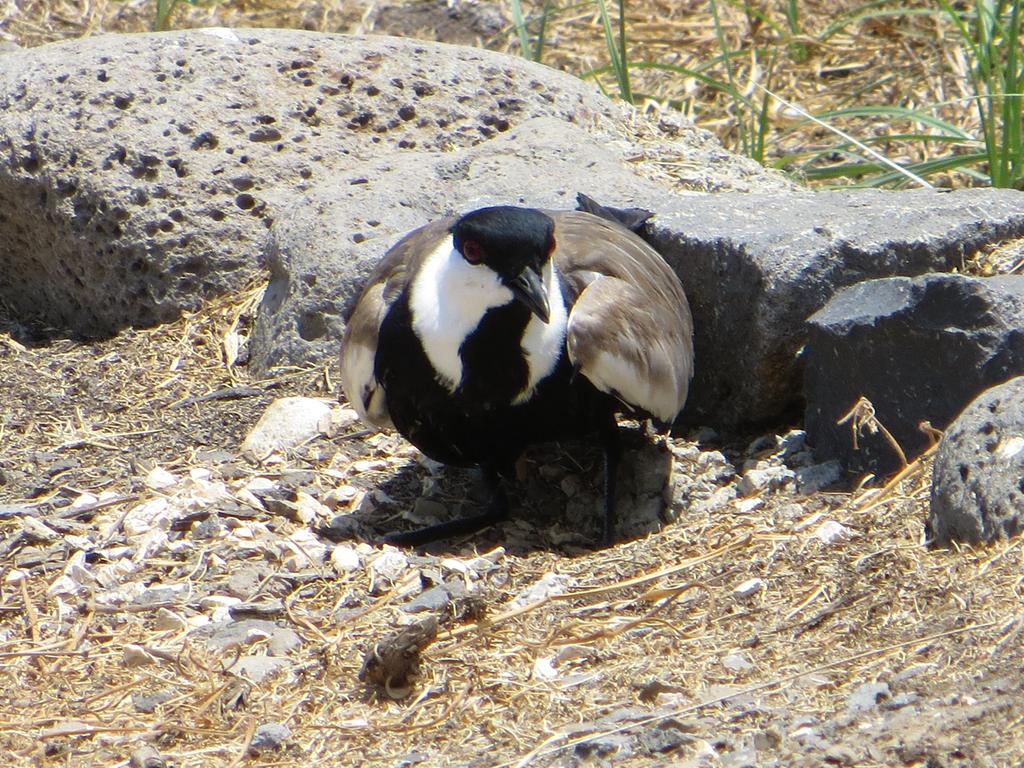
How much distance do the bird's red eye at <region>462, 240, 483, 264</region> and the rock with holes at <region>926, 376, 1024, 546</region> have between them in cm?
115

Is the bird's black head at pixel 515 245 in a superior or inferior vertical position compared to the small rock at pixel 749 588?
superior

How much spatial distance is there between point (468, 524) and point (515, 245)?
2.65ft

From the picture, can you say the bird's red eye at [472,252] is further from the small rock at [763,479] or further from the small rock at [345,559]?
the small rock at [763,479]

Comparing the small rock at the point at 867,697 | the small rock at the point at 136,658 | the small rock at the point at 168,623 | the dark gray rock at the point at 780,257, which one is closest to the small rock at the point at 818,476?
the dark gray rock at the point at 780,257

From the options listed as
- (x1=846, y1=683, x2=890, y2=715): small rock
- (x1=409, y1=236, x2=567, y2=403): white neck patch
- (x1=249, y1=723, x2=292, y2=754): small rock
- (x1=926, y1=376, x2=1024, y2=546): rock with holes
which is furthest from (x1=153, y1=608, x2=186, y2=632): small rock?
(x1=926, y1=376, x2=1024, y2=546): rock with holes

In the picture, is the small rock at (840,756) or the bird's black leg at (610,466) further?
the bird's black leg at (610,466)

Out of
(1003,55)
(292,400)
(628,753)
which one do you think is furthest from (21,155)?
(1003,55)

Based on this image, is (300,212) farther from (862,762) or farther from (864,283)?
(862,762)

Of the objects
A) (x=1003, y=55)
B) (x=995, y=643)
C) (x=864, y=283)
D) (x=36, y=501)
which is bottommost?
(x=36, y=501)

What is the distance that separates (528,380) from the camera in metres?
3.51

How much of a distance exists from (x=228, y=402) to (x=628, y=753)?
240cm

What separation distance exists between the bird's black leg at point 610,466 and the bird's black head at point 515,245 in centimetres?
50

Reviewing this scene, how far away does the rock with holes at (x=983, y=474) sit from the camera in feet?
9.49

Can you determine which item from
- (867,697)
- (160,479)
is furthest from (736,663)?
(160,479)
